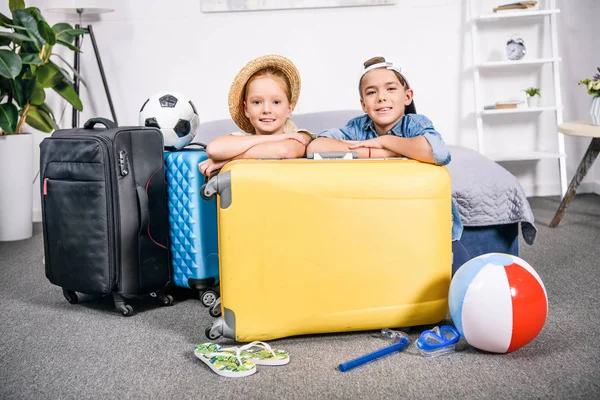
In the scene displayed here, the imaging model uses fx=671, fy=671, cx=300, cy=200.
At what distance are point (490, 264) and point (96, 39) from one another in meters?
3.04

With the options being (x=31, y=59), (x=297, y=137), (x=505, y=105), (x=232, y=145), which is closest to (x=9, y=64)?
(x=31, y=59)

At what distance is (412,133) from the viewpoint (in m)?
2.09

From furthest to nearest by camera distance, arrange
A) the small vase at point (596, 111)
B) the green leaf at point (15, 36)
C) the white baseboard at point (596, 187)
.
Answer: the white baseboard at point (596, 187) → the green leaf at point (15, 36) → the small vase at point (596, 111)

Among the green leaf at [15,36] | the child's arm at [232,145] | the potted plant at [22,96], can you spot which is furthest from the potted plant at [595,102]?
the green leaf at [15,36]

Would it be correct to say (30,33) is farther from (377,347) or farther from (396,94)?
(377,347)

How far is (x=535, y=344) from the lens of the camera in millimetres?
1782

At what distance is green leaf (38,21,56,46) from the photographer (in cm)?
A: 330

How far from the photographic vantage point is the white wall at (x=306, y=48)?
396 cm

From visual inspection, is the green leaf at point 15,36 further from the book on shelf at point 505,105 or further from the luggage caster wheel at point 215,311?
the book on shelf at point 505,105

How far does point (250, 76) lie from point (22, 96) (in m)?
1.77

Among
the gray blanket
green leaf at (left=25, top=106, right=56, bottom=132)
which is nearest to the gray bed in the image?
the gray blanket

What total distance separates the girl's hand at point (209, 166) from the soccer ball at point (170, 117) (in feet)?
0.69

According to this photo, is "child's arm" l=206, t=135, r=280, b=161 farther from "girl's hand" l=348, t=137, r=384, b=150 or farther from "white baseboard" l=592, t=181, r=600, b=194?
"white baseboard" l=592, t=181, r=600, b=194

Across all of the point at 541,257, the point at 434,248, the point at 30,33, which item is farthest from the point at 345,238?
the point at 30,33
